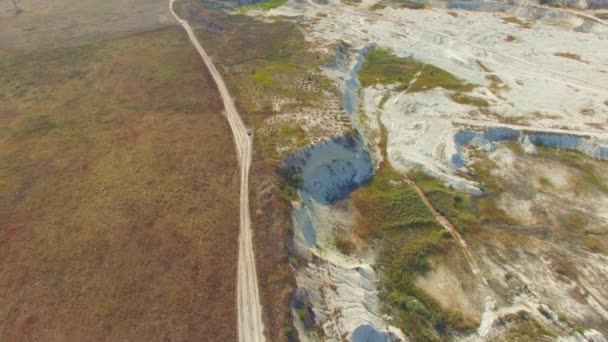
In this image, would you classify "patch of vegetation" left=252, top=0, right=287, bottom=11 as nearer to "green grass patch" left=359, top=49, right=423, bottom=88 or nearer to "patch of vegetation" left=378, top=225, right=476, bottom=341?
"green grass patch" left=359, top=49, right=423, bottom=88

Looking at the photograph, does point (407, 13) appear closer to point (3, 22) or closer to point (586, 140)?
point (586, 140)

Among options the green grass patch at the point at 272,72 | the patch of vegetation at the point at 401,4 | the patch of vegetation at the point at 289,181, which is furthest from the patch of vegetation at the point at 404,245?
the patch of vegetation at the point at 401,4

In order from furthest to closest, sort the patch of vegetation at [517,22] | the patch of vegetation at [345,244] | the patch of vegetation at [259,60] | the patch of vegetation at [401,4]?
the patch of vegetation at [401,4] → the patch of vegetation at [517,22] → the patch of vegetation at [259,60] → the patch of vegetation at [345,244]

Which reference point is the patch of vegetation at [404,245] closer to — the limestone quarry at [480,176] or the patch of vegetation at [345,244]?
the limestone quarry at [480,176]

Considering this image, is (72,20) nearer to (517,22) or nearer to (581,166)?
(517,22)

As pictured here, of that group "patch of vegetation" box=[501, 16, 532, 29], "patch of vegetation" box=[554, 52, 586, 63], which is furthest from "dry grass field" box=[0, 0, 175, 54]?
"patch of vegetation" box=[554, 52, 586, 63]
